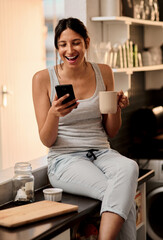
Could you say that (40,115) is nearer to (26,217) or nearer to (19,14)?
(26,217)

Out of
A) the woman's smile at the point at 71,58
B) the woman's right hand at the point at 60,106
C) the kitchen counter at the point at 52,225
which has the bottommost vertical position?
the kitchen counter at the point at 52,225

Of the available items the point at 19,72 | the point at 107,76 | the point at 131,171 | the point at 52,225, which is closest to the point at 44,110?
the point at 107,76

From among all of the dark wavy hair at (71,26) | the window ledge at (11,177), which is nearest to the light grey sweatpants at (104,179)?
the window ledge at (11,177)

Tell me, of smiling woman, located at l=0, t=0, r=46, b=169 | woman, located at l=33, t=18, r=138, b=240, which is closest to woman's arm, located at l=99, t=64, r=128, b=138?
woman, located at l=33, t=18, r=138, b=240

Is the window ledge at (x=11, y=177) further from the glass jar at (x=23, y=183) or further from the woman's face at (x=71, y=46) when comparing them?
the woman's face at (x=71, y=46)

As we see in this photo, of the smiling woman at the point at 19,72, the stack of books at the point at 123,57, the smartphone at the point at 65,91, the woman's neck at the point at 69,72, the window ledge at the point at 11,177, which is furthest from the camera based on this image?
the smiling woman at the point at 19,72

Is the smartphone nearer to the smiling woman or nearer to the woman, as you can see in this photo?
the woman

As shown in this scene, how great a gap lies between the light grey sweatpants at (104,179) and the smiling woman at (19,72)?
5.36ft

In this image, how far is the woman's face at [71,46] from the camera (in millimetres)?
2506

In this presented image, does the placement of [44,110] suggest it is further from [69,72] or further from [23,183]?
[23,183]

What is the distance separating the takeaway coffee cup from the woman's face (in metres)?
0.29

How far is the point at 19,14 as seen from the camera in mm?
4191

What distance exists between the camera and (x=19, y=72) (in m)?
4.24

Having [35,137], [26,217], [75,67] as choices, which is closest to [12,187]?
[26,217]
